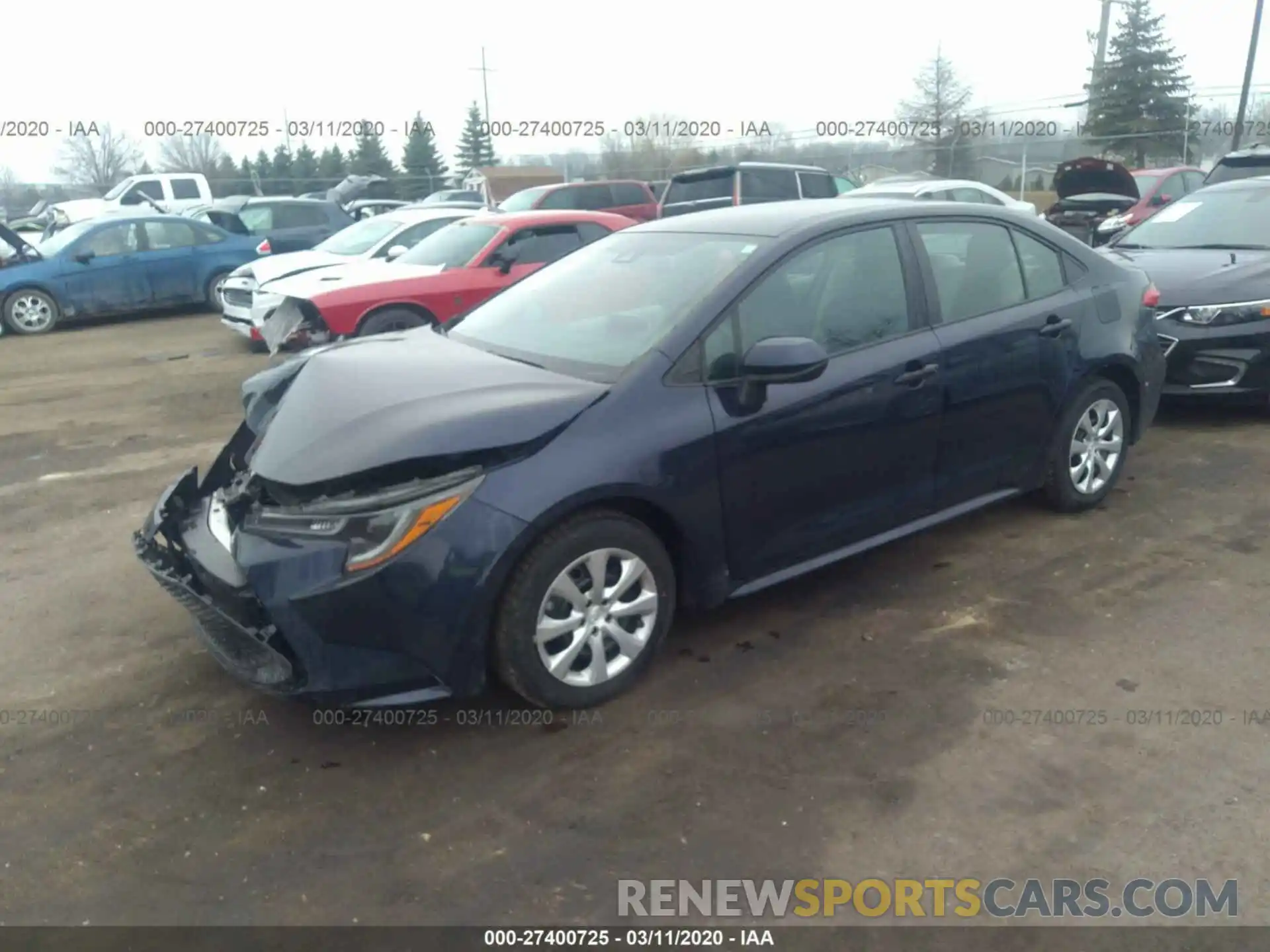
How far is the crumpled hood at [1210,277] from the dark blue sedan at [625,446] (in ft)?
6.58

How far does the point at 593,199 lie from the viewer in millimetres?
17047

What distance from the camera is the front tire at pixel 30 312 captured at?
13547 mm

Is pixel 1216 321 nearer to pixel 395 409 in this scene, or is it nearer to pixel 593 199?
pixel 395 409

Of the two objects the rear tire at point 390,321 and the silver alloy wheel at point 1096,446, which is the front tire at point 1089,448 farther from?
the rear tire at point 390,321

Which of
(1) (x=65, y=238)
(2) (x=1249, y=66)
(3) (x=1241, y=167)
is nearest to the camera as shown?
(3) (x=1241, y=167)

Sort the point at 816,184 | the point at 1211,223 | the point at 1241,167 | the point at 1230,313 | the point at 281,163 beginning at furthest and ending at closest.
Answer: the point at 281,163, the point at 816,184, the point at 1241,167, the point at 1211,223, the point at 1230,313

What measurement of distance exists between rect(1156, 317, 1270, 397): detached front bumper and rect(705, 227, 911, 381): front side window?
315 centimetres

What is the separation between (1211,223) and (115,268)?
1310 centimetres

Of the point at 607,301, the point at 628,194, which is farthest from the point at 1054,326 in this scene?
the point at 628,194

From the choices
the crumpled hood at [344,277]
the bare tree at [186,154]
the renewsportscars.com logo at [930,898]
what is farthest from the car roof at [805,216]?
the bare tree at [186,154]

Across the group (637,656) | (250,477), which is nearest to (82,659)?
(250,477)

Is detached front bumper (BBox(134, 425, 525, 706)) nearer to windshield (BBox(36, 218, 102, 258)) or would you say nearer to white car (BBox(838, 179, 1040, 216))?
white car (BBox(838, 179, 1040, 216))

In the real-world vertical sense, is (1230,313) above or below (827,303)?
below

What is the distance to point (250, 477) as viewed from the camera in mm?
3668
